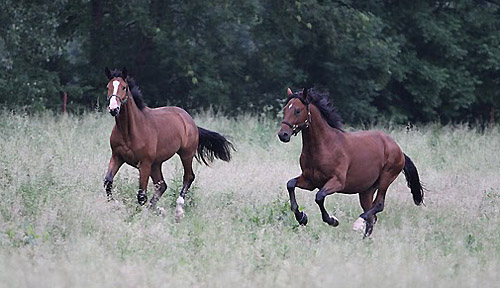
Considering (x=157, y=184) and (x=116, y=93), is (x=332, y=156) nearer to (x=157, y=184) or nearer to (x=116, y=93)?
(x=157, y=184)

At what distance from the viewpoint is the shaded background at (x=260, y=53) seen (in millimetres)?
21828

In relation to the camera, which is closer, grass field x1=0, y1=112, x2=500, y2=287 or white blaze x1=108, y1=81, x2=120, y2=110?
grass field x1=0, y1=112, x2=500, y2=287

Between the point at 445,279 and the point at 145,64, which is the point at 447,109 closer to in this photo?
the point at 145,64

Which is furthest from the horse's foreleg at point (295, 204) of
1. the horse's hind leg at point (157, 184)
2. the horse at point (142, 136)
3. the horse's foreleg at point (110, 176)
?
the horse's foreleg at point (110, 176)

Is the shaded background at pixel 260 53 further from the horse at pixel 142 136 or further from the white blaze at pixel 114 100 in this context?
the white blaze at pixel 114 100

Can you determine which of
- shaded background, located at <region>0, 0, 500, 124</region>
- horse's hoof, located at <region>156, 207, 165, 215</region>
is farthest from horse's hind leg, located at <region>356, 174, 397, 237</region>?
shaded background, located at <region>0, 0, 500, 124</region>

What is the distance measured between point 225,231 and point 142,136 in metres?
2.17

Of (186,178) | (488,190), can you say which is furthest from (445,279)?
(488,190)

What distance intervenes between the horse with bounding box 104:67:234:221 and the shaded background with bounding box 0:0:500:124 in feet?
33.3

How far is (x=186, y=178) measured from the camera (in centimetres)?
1124

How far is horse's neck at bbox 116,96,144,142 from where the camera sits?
9.83 m

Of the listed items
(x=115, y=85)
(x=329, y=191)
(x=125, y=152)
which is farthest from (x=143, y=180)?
(x=329, y=191)

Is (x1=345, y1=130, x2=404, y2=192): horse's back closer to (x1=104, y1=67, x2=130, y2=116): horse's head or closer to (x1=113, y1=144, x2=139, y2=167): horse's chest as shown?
(x1=113, y1=144, x2=139, y2=167): horse's chest

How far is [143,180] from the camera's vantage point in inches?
393
